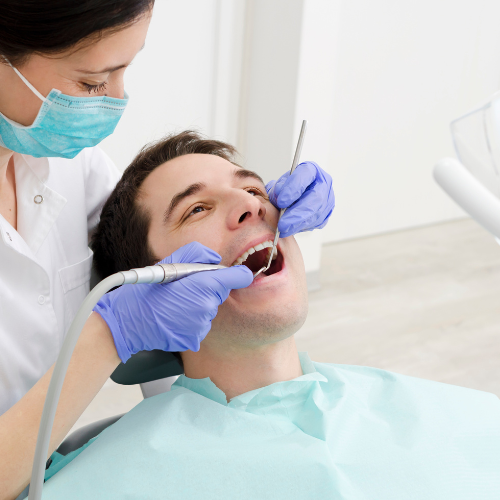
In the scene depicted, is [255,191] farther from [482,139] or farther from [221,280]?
[482,139]

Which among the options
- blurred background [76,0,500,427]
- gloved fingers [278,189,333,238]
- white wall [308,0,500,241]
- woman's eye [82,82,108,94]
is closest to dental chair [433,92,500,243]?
gloved fingers [278,189,333,238]

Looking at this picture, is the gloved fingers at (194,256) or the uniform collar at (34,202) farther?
the uniform collar at (34,202)

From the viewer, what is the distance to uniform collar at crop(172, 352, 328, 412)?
3.85 ft

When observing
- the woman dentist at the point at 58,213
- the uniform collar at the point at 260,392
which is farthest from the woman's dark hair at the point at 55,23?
the uniform collar at the point at 260,392

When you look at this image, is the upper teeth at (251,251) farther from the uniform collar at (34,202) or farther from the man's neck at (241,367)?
the uniform collar at (34,202)

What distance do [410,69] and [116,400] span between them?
3.15 metres

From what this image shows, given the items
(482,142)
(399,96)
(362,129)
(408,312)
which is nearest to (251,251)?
(482,142)

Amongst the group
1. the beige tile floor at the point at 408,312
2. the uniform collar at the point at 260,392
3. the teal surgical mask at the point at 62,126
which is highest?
the teal surgical mask at the point at 62,126

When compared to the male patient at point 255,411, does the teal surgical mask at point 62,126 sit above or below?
above

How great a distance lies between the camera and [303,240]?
3359mm

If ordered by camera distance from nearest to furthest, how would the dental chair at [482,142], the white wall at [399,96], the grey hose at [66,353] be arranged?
the grey hose at [66,353], the dental chair at [482,142], the white wall at [399,96]

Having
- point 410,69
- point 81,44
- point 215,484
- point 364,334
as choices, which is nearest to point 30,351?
point 215,484

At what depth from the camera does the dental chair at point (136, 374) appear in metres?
1.25

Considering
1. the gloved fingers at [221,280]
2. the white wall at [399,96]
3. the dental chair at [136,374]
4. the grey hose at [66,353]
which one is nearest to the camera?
the grey hose at [66,353]
